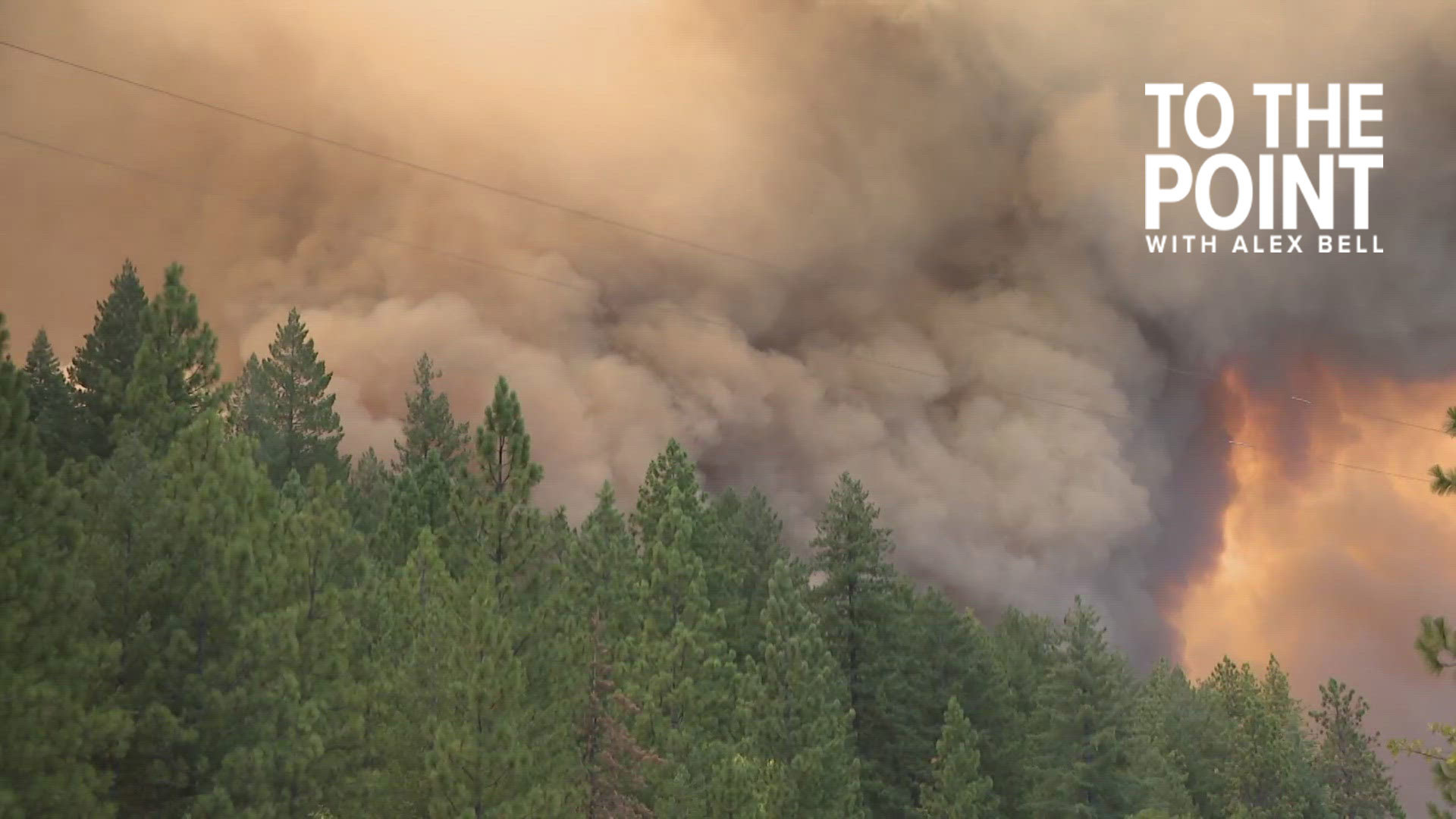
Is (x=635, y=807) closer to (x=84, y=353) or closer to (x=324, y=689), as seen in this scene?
(x=324, y=689)

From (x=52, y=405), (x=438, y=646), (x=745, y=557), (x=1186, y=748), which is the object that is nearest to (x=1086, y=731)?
(x=745, y=557)

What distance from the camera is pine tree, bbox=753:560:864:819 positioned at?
4019cm

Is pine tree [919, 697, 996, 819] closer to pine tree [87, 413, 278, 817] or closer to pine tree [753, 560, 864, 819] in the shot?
pine tree [753, 560, 864, 819]

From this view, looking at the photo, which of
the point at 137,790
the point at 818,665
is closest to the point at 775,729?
the point at 818,665

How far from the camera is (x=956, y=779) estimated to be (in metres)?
46.4

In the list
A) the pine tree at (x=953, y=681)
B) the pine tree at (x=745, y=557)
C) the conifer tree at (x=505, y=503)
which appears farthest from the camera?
the pine tree at (x=953, y=681)

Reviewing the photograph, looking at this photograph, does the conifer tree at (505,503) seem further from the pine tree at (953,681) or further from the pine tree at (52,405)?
the pine tree at (953,681)

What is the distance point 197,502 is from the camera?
2281cm

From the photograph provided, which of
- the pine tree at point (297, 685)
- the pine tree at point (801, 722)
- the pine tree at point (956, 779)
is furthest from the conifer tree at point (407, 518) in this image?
the pine tree at point (956, 779)

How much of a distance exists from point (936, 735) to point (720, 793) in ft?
74.6

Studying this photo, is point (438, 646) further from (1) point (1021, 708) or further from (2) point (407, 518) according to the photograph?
(1) point (1021, 708)

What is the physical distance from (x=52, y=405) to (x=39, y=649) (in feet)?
88.0

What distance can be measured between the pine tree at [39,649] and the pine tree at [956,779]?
33.0m

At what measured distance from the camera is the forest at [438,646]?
21.7 meters
